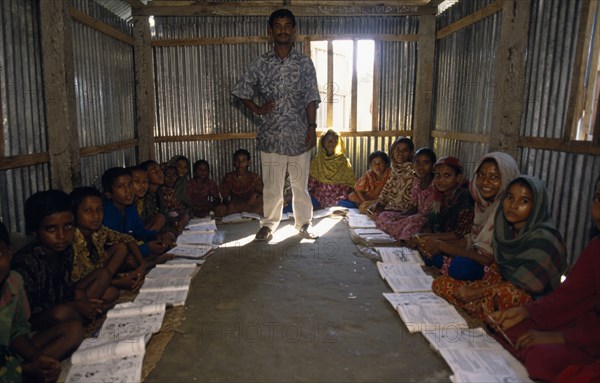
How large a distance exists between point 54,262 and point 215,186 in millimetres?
3694

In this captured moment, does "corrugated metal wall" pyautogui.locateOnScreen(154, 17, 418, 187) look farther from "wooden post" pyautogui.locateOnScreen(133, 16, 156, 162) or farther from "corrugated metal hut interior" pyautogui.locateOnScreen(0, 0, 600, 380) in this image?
"wooden post" pyautogui.locateOnScreen(133, 16, 156, 162)

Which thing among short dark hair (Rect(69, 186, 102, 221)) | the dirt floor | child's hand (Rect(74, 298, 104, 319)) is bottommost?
the dirt floor

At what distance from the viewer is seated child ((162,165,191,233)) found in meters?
4.98

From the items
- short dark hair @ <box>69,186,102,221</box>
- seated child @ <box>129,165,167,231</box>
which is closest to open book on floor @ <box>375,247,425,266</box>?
seated child @ <box>129,165,167,231</box>

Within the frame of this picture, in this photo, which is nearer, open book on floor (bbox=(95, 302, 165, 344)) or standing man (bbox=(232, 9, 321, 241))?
open book on floor (bbox=(95, 302, 165, 344))

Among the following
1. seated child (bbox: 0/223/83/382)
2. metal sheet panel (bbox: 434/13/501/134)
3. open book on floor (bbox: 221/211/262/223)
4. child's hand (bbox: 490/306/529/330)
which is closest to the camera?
seated child (bbox: 0/223/83/382)

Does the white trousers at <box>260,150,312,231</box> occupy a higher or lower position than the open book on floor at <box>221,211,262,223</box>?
higher

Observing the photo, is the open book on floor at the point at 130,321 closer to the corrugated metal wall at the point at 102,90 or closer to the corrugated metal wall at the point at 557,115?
the corrugated metal wall at the point at 102,90

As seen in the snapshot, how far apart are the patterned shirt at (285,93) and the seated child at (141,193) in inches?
51.9

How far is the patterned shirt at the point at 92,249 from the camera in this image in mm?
2848

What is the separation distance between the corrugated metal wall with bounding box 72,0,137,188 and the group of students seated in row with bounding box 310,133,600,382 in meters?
3.53

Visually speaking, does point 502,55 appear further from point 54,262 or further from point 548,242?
point 54,262

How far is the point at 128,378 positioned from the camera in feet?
6.72

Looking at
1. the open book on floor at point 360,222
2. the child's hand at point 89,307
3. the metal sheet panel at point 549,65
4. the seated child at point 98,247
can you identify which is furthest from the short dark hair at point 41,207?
the metal sheet panel at point 549,65
